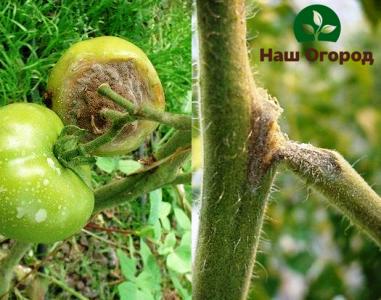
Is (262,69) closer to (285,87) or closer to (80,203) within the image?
(285,87)

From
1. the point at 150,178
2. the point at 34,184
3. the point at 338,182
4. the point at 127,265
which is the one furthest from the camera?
the point at 127,265

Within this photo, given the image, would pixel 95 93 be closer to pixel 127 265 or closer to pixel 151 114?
pixel 151 114

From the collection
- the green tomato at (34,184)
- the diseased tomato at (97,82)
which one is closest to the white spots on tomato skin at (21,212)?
the green tomato at (34,184)

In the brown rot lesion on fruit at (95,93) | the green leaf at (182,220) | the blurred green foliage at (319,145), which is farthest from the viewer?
the green leaf at (182,220)

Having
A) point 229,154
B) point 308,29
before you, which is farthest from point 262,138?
point 308,29

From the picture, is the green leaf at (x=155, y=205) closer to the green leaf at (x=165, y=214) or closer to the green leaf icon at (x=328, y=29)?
the green leaf at (x=165, y=214)
